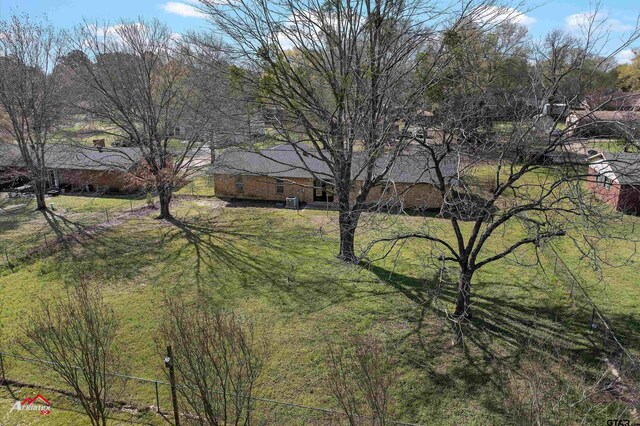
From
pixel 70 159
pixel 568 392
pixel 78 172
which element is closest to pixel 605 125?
pixel 568 392

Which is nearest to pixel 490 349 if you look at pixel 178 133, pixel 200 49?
pixel 200 49

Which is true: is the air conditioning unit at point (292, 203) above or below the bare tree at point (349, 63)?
below

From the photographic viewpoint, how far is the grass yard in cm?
965

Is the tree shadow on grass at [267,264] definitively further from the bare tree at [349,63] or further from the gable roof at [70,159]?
the gable roof at [70,159]

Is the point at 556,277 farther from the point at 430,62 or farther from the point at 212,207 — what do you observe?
the point at 212,207

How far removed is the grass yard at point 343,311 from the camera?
31.7 feet

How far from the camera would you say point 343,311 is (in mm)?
13836

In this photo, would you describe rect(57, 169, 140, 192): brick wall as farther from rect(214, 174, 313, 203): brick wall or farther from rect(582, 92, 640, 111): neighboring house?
rect(582, 92, 640, 111): neighboring house

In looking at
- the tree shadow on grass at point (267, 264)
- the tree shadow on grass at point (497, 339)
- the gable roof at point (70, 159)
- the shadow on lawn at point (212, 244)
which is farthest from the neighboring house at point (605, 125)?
the gable roof at point (70, 159)

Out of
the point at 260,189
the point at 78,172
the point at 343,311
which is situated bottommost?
the point at 343,311

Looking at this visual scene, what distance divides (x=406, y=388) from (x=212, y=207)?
19.3 m

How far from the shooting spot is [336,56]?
1655cm

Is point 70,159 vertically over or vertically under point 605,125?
over

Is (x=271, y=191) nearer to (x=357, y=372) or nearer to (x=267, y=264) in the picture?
(x=267, y=264)
